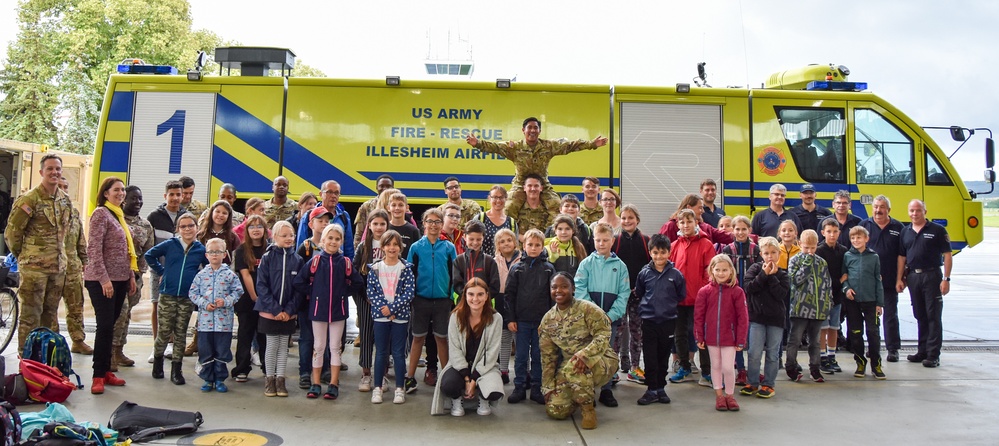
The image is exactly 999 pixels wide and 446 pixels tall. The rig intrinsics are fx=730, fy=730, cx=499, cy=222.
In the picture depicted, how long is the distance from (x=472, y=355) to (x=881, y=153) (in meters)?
7.30

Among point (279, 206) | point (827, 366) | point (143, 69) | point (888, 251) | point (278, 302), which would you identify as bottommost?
point (827, 366)

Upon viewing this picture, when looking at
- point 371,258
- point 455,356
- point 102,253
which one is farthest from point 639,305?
point 102,253

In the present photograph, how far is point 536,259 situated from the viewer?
6.33 meters

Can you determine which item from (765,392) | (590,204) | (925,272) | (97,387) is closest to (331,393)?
(97,387)

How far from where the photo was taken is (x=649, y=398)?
20.3 feet

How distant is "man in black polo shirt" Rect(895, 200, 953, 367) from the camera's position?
795cm

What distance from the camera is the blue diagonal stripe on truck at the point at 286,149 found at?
33.1ft

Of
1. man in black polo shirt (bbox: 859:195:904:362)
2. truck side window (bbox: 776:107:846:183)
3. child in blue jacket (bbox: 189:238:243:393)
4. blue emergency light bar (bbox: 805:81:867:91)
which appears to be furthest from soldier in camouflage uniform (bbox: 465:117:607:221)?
blue emergency light bar (bbox: 805:81:867:91)

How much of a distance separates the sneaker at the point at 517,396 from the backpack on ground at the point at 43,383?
3579 millimetres

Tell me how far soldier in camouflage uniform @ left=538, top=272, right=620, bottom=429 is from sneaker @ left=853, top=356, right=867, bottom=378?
308 centimetres

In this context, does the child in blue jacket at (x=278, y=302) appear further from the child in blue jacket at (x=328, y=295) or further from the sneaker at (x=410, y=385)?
the sneaker at (x=410, y=385)

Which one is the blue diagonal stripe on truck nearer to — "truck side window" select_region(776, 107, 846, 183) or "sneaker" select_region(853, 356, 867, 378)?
"truck side window" select_region(776, 107, 846, 183)

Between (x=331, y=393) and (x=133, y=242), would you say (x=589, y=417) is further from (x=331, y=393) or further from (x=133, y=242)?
(x=133, y=242)

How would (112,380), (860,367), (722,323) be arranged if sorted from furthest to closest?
(860,367), (112,380), (722,323)
